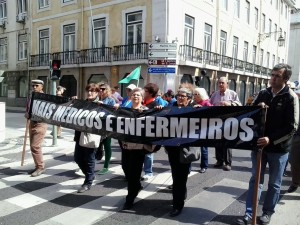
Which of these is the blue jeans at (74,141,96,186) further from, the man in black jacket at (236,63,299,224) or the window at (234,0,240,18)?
the window at (234,0,240,18)

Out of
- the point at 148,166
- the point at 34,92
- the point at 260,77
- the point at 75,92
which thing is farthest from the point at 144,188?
the point at 260,77

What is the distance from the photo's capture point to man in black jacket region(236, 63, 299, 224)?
11.5 ft

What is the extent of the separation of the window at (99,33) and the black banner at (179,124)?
14650 mm

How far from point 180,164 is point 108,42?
15.4 meters

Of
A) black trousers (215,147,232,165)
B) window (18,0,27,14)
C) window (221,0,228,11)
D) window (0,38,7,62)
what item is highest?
window (18,0,27,14)

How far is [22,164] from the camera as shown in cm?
632

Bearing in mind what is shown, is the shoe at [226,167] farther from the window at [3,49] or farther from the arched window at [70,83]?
the window at [3,49]

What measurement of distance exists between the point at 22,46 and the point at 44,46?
10.1 feet

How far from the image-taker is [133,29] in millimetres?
17172

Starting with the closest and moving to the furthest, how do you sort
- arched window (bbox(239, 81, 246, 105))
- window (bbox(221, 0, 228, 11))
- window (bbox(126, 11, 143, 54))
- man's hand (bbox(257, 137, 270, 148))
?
1. man's hand (bbox(257, 137, 270, 148))
2. window (bbox(126, 11, 143, 54))
3. window (bbox(221, 0, 228, 11))
4. arched window (bbox(239, 81, 246, 105))

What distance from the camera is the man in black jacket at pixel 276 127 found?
3.50 m

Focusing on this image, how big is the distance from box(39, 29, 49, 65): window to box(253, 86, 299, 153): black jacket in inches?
818

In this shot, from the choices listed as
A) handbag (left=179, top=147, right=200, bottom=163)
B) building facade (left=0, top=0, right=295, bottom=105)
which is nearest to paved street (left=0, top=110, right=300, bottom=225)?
handbag (left=179, top=147, right=200, bottom=163)

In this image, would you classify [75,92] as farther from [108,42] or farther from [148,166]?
[148,166]
